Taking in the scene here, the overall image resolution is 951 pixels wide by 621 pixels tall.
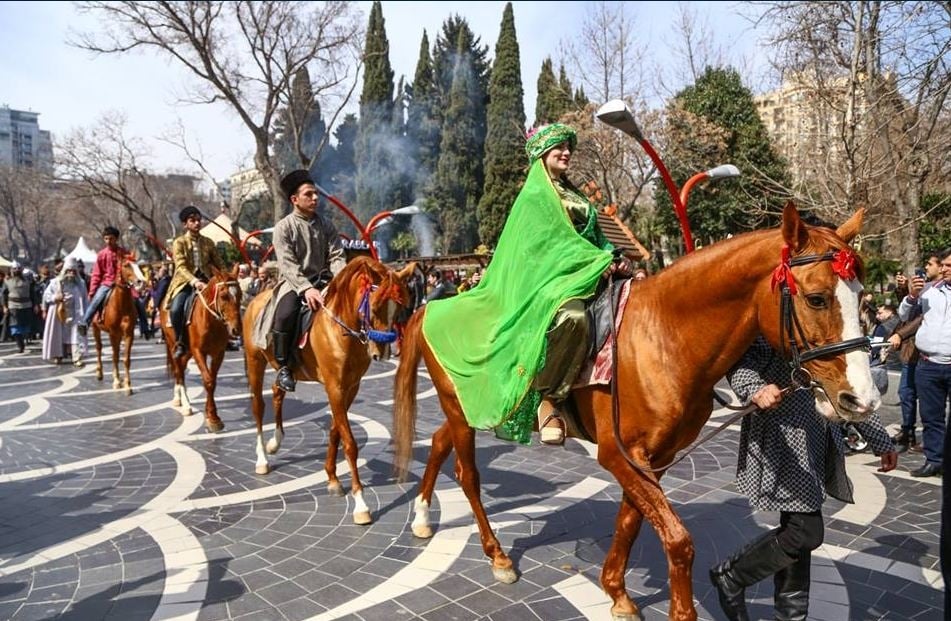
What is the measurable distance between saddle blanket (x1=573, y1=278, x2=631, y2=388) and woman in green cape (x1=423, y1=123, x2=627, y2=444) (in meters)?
0.05

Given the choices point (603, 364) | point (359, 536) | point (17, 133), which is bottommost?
point (359, 536)

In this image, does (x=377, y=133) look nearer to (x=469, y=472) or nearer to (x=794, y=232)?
(x=469, y=472)

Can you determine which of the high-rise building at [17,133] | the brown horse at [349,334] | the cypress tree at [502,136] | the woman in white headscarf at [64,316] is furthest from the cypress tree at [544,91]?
the high-rise building at [17,133]

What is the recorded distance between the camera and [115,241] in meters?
11.2

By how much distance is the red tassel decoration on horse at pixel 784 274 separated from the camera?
8.29 feet

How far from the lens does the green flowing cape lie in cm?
331

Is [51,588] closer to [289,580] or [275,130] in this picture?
[289,580]

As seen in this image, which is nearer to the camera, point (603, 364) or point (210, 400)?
point (603, 364)

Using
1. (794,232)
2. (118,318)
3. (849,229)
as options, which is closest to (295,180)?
(794,232)

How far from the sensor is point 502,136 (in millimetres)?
42719

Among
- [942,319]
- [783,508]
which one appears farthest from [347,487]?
[942,319]

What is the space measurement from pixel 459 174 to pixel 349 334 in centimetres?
4218

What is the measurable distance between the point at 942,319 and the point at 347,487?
19.1 ft

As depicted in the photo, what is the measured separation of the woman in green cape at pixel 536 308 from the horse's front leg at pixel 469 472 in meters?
0.39
